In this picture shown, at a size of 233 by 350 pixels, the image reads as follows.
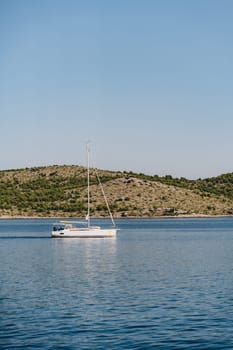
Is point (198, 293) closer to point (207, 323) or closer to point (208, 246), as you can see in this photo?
point (207, 323)

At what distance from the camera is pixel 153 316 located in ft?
114

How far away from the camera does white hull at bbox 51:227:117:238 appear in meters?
107

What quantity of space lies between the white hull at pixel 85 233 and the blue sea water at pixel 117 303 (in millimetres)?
35611

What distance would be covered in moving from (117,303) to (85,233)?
226ft

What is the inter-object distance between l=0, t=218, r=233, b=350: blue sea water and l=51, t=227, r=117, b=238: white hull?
117 feet

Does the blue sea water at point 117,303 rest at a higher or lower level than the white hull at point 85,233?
lower

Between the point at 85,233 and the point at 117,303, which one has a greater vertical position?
the point at 85,233

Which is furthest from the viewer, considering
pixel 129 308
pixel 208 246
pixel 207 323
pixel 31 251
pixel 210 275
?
pixel 208 246

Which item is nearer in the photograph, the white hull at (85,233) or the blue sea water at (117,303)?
the blue sea water at (117,303)

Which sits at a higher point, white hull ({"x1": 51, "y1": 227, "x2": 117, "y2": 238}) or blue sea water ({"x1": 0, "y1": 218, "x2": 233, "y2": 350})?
→ white hull ({"x1": 51, "y1": 227, "x2": 117, "y2": 238})

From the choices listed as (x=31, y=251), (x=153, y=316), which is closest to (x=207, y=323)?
(x=153, y=316)

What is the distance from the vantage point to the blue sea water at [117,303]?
30.3 meters

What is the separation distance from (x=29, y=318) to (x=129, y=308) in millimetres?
5525

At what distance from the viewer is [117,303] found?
3881 centimetres
